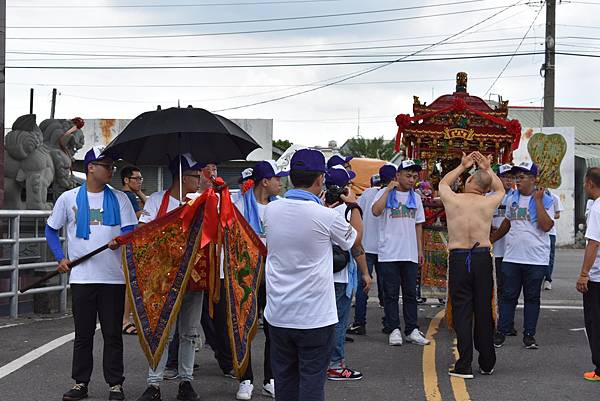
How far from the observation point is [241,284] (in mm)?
6672

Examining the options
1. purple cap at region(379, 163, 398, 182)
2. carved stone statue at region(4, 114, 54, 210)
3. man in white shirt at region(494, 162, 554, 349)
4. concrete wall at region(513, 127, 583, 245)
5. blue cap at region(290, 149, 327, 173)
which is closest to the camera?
blue cap at region(290, 149, 327, 173)

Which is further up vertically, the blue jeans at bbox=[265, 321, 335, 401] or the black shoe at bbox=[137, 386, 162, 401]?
the blue jeans at bbox=[265, 321, 335, 401]

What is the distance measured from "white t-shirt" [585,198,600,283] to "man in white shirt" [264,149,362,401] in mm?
3230

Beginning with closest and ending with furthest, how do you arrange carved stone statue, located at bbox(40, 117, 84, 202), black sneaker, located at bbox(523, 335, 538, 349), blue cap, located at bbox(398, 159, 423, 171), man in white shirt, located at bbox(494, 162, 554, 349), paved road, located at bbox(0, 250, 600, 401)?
paved road, located at bbox(0, 250, 600, 401), black sneaker, located at bbox(523, 335, 538, 349), man in white shirt, located at bbox(494, 162, 554, 349), blue cap, located at bbox(398, 159, 423, 171), carved stone statue, located at bbox(40, 117, 84, 202)

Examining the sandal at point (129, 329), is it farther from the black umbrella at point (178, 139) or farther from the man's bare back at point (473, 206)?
the man's bare back at point (473, 206)

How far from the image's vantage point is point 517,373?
8.11 metres

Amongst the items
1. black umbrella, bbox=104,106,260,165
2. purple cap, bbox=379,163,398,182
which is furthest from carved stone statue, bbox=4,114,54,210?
black umbrella, bbox=104,106,260,165

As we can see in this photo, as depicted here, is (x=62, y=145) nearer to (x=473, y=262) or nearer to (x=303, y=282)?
(x=473, y=262)

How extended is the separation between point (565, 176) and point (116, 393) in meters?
27.3

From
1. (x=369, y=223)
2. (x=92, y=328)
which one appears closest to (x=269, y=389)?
(x=92, y=328)

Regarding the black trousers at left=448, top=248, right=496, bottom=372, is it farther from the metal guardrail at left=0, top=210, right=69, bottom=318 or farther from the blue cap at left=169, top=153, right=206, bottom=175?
the metal guardrail at left=0, top=210, right=69, bottom=318

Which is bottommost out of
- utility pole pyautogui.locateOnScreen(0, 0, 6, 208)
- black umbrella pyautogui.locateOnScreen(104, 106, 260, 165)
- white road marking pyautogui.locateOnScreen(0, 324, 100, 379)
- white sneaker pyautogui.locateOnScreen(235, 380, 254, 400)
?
white road marking pyautogui.locateOnScreen(0, 324, 100, 379)

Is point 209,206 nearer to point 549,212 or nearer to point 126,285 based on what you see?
point 126,285

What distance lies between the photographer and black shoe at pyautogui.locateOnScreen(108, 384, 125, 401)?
6.79 meters
